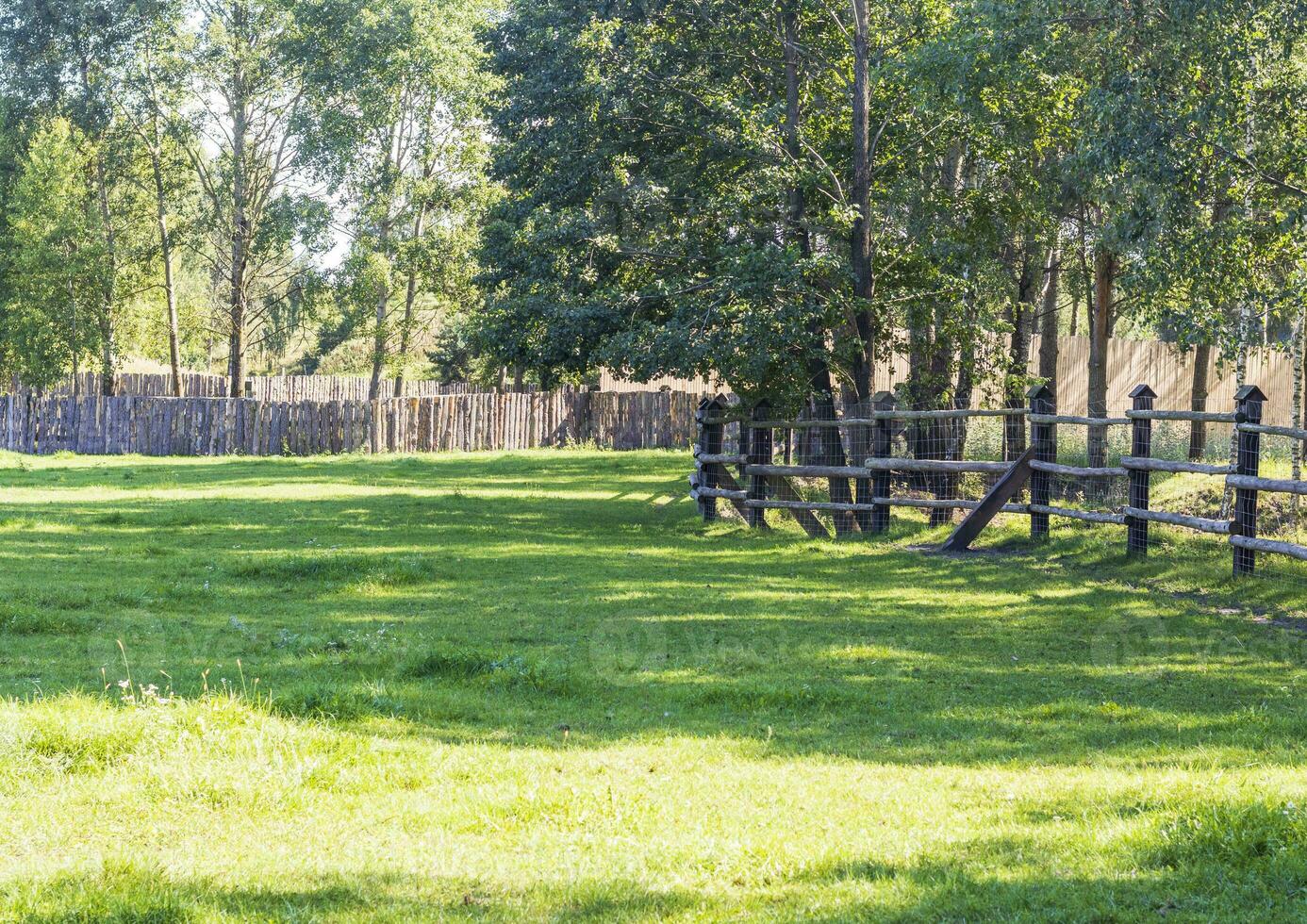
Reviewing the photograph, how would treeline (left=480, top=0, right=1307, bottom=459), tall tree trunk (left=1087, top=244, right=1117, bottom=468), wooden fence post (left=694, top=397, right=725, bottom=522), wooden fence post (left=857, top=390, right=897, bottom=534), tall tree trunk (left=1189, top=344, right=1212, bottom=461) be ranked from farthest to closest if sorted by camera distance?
tall tree trunk (left=1189, top=344, right=1212, bottom=461)
tall tree trunk (left=1087, top=244, right=1117, bottom=468)
wooden fence post (left=694, top=397, right=725, bottom=522)
wooden fence post (left=857, top=390, right=897, bottom=534)
treeline (left=480, top=0, right=1307, bottom=459)

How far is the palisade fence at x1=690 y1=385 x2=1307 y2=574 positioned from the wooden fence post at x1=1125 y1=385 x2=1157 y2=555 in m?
0.01

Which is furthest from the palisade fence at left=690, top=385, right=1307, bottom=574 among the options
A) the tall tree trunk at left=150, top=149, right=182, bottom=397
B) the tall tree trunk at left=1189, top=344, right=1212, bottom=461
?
the tall tree trunk at left=150, top=149, right=182, bottom=397

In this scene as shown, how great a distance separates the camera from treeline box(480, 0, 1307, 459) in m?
14.3

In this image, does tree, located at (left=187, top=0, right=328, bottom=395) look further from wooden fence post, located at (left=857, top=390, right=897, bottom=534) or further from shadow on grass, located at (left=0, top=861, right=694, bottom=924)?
shadow on grass, located at (left=0, top=861, right=694, bottom=924)

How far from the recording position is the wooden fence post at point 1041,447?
14.4m

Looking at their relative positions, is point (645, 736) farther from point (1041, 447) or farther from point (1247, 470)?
point (1041, 447)

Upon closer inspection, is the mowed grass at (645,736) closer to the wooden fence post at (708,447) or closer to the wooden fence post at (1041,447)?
the wooden fence post at (1041,447)

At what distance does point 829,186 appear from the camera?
1770 cm

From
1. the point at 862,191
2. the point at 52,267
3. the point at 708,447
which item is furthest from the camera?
the point at 52,267

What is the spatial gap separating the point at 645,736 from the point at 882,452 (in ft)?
33.2

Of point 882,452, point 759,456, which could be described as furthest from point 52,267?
point 882,452

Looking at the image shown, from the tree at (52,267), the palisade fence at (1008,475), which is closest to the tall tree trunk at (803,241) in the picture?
the palisade fence at (1008,475)

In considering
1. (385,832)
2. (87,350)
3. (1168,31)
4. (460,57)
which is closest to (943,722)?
(385,832)

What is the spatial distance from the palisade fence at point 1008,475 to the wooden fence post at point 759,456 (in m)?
0.01
